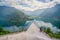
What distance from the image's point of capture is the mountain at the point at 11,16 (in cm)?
150

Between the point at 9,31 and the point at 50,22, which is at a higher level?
the point at 50,22

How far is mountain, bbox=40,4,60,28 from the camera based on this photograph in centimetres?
152

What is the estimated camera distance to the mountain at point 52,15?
59.9 inches

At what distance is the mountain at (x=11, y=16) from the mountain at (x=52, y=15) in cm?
21

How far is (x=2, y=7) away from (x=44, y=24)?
1.54 feet

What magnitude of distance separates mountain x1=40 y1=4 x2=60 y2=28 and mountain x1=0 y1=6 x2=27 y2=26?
21cm

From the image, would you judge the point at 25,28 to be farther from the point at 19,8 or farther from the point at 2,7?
the point at 2,7

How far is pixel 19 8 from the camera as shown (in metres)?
1.54

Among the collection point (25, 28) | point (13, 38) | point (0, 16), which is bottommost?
point (13, 38)

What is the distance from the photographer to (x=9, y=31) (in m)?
1.47

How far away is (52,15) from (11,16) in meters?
0.43

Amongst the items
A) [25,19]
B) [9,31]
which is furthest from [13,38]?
[25,19]

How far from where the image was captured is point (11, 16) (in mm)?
1521

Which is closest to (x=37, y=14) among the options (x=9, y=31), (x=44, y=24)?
(x=44, y=24)
